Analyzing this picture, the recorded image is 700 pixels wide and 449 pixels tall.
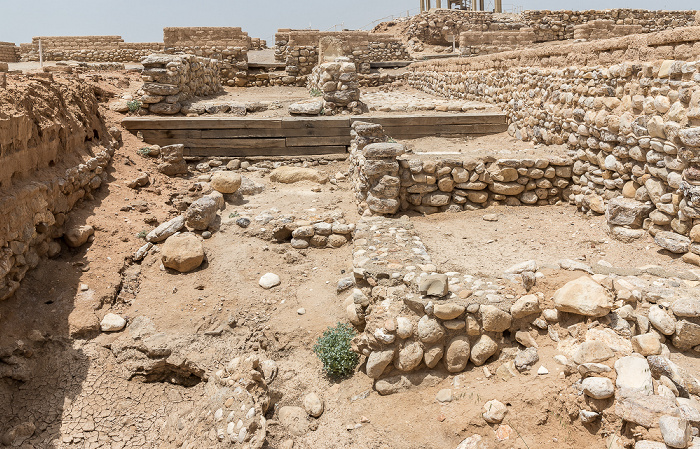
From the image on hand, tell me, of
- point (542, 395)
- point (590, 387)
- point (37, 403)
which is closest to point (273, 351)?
point (37, 403)

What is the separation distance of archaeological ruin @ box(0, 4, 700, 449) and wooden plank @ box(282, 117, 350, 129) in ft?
0.22

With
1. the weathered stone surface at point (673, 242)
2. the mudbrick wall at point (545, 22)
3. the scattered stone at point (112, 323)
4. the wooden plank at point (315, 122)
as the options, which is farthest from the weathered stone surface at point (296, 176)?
the mudbrick wall at point (545, 22)

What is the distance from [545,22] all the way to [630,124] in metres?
15.4

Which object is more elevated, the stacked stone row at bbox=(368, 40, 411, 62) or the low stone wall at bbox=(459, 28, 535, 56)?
the stacked stone row at bbox=(368, 40, 411, 62)

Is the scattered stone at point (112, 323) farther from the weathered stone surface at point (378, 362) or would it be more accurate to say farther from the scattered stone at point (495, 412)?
the scattered stone at point (495, 412)

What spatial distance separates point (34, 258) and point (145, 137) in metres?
4.52

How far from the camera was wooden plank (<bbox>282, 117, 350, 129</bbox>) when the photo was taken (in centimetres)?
916

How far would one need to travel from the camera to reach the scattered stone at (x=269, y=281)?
5.59 m

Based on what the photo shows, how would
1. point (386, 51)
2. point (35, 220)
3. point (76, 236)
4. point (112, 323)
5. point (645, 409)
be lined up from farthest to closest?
1. point (386, 51)
2. point (76, 236)
3. point (35, 220)
4. point (112, 323)
5. point (645, 409)

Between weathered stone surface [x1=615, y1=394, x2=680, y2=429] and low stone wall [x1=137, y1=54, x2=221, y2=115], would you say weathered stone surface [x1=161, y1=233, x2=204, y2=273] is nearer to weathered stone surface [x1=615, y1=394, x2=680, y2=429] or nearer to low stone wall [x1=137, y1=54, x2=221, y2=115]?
weathered stone surface [x1=615, y1=394, x2=680, y2=429]

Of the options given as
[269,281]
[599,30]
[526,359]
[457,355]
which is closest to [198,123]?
[269,281]

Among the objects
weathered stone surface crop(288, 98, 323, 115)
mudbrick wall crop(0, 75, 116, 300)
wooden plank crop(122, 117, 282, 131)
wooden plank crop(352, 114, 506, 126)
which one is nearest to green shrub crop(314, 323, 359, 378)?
mudbrick wall crop(0, 75, 116, 300)

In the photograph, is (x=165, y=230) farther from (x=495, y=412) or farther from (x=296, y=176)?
(x=495, y=412)

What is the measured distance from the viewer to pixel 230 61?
50.0 feet
